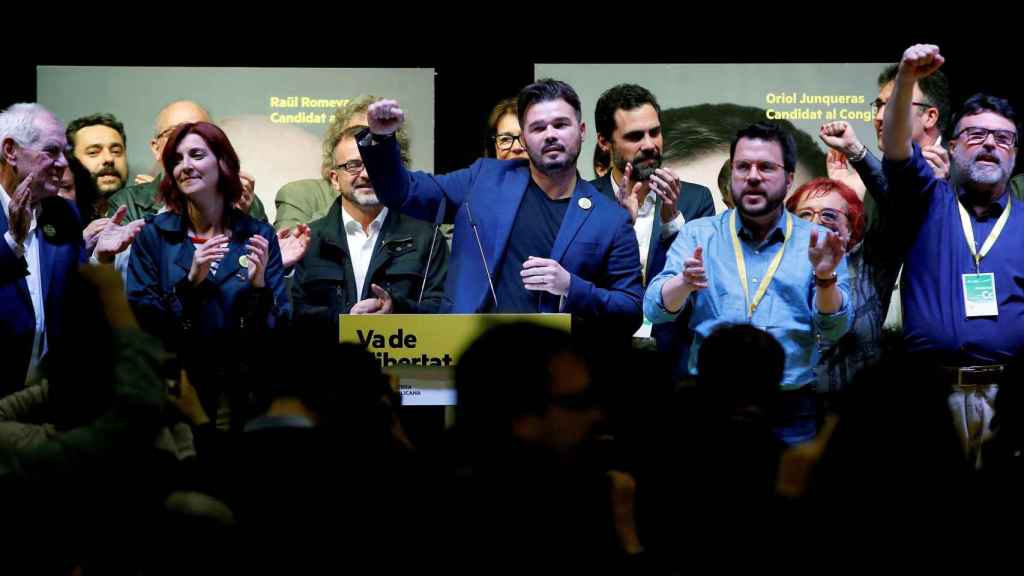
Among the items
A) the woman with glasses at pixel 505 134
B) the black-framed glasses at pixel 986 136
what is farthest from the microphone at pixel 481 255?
the black-framed glasses at pixel 986 136

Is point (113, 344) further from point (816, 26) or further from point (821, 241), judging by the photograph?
point (816, 26)

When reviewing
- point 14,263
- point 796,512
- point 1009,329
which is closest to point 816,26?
point 1009,329

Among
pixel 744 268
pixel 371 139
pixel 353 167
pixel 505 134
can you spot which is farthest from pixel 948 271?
pixel 353 167

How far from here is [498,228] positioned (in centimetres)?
451

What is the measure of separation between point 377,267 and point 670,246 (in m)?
1.20

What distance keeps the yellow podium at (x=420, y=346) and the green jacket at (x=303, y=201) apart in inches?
93.0

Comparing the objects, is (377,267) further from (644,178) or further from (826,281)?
(826,281)

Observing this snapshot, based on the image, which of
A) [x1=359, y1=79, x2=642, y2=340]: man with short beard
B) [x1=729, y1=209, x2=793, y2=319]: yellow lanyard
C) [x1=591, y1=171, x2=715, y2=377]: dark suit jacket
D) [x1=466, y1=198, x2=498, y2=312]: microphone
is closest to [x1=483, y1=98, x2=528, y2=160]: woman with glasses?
[x1=591, y1=171, x2=715, y2=377]: dark suit jacket

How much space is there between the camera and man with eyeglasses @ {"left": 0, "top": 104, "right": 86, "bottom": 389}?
4.40 metres

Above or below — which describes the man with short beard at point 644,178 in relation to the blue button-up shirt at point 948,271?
above

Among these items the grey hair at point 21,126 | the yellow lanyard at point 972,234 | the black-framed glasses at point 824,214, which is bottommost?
the yellow lanyard at point 972,234

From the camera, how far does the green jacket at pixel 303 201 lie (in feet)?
20.3

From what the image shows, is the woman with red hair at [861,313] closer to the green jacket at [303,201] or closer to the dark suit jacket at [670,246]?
the dark suit jacket at [670,246]

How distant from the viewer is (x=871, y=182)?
15.1 ft
